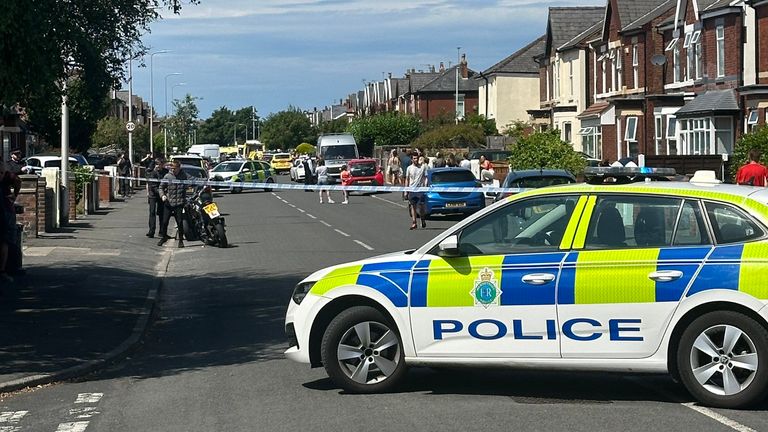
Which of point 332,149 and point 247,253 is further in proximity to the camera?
point 332,149

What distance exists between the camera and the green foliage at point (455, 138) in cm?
6569

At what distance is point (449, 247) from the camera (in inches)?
346

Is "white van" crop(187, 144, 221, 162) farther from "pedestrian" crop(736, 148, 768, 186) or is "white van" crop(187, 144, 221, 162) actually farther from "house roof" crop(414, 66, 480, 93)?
"pedestrian" crop(736, 148, 768, 186)

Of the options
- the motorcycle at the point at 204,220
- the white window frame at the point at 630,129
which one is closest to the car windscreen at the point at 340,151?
the white window frame at the point at 630,129

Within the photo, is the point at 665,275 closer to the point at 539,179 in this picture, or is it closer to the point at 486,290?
the point at 486,290

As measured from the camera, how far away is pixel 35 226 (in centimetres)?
2483

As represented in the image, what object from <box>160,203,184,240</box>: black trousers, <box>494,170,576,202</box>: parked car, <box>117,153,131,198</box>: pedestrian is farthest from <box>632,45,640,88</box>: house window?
<box>160,203,184,240</box>: black trousers

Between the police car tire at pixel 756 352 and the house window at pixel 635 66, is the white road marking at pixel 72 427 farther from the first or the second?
the house window at pixel 635 66

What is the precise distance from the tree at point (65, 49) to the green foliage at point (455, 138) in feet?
163

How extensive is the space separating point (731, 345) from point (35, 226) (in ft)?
63.4

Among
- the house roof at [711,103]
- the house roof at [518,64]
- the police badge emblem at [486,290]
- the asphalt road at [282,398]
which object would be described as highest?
the house roof at [518,64]

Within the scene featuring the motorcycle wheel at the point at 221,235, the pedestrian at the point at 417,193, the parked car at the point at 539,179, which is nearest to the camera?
the motorcycle wheel at the point at 221,235

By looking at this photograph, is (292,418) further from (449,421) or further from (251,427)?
(449,421)

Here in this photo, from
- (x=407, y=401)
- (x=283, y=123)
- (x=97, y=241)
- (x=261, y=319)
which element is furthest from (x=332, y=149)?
(x=283, y=123)
